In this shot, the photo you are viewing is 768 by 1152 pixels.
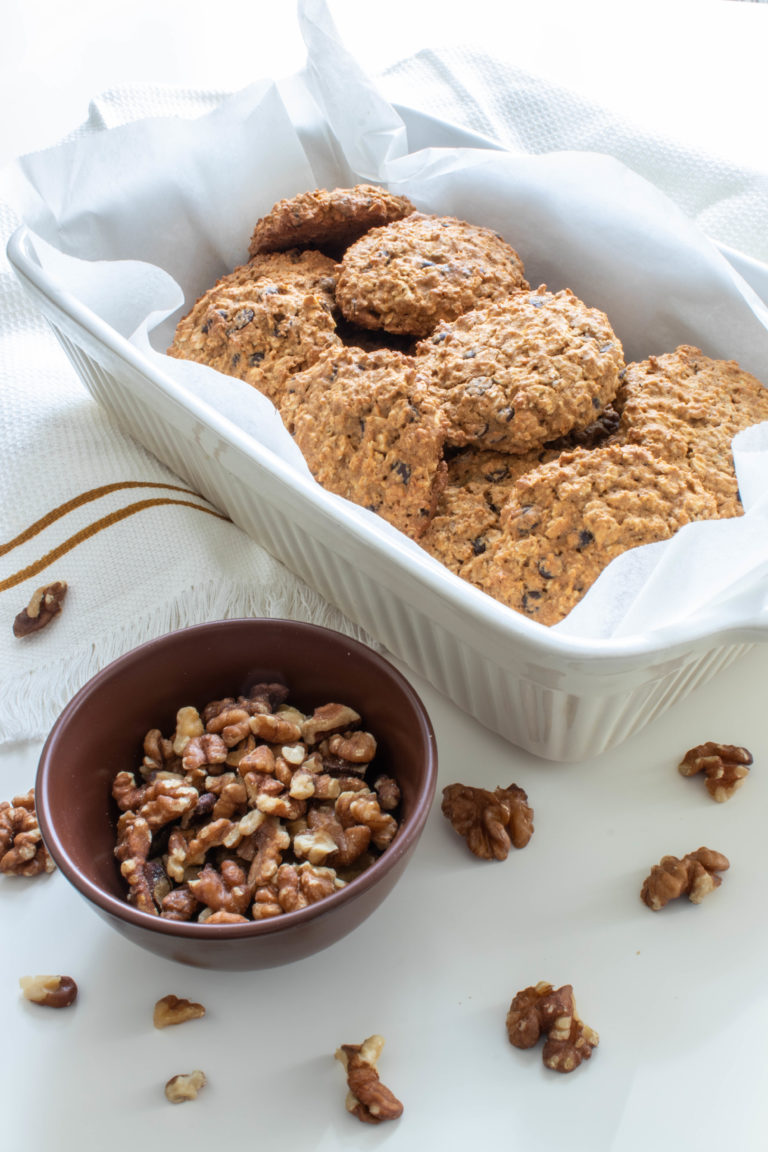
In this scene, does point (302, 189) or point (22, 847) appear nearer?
point (22, 847)

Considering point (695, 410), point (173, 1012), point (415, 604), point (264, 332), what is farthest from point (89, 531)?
point (695, 410)

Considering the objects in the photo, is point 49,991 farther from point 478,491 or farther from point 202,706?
point 478,491

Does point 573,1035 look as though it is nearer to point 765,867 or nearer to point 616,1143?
point 616,1143

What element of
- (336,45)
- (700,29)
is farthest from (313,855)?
(700,29)

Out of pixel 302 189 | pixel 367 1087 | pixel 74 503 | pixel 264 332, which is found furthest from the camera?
pixel 302 189

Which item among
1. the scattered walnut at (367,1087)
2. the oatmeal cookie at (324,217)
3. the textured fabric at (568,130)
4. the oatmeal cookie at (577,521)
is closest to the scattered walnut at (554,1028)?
the scattered walnut at (367,1087)

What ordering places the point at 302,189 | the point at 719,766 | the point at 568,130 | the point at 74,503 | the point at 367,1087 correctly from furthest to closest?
the point at 568,130
the point at 302,189
the point at 74,503
the point at 719,766
the point at 367,1087

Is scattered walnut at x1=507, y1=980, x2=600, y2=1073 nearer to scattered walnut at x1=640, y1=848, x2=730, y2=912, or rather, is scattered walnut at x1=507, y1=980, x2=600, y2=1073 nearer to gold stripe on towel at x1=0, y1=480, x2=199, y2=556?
scattered walnut at x1=640, y1=848, x2=730, y2=912
